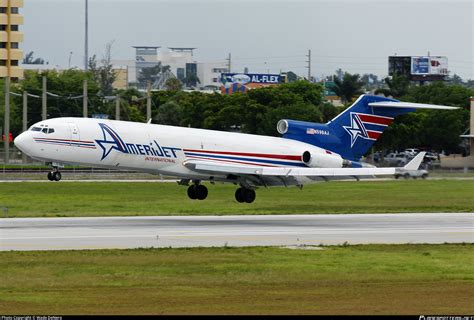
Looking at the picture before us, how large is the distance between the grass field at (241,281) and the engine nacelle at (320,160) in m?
17.1

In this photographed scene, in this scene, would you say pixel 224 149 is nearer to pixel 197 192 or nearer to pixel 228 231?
pixel 197 192

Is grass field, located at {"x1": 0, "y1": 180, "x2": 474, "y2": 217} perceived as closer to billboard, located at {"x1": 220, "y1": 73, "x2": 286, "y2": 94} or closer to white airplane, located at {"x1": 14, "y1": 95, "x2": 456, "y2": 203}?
white airplane, located at {"x1": 14, "y1": 95, "x2": 456, "y2": 203}

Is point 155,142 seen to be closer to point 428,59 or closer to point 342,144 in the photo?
point 342,144

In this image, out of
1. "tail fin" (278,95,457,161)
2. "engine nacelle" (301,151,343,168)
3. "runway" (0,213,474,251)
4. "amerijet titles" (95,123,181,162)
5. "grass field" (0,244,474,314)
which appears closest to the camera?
"grass field" (0,244,474,314)

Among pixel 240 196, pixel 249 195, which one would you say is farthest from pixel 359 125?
pixel 240 196

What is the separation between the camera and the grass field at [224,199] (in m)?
47.7

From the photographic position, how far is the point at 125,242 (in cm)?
3303

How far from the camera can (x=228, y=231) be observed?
37.3 meters

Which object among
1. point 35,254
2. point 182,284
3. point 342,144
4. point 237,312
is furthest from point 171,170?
point 237,312

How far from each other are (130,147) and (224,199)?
10220 mm

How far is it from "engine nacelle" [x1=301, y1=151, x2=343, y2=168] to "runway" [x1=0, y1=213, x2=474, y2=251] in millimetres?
4730

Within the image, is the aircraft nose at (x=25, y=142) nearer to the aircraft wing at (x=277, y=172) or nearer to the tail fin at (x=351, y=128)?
the aircraft wing at (x=277, y=172)

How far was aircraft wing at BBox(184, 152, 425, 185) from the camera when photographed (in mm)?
44750

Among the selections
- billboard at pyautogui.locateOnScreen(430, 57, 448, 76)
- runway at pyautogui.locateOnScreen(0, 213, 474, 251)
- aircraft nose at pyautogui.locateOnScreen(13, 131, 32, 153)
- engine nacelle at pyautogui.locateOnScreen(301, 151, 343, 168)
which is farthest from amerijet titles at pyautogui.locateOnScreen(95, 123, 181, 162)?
billboard at pyautogui.locateOnScreen(430, 57, 448, 76)
